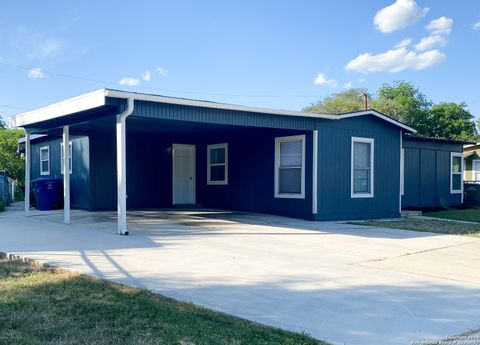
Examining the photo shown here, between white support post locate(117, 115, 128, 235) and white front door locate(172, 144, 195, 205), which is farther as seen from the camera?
white front door locate(172, 144, 195, 205)

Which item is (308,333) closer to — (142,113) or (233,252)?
(233,252)

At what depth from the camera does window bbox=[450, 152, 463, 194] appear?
62.2 ft

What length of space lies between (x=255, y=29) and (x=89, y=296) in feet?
64.9

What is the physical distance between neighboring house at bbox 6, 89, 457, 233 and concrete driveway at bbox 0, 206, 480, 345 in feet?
5.78

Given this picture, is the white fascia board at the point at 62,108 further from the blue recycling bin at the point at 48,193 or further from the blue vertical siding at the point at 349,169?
the blue vertical siding at the point at 349,169

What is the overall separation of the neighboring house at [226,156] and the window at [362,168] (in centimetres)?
3

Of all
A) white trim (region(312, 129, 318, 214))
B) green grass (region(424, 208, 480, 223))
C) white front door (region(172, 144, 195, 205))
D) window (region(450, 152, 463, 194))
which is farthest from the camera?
window (region(450, 152, 463, 194))

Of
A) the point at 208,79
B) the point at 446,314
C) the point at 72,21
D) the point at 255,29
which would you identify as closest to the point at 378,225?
the point at 446,314

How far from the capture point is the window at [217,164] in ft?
52.6

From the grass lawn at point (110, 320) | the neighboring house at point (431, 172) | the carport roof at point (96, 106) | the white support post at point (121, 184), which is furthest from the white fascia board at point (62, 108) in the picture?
the neighboring house at point (431, 172)

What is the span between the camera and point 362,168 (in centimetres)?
1409

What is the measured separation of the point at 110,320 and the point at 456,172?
59.0 feet

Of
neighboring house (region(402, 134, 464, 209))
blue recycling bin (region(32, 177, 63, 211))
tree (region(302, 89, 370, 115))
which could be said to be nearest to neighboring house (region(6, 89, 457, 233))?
Answer: blue recycling bin (region(32, 177, 63, 211))

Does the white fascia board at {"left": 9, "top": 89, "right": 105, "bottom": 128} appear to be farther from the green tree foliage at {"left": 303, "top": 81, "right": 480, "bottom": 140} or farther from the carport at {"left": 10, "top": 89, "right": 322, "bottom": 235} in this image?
the green tree foliage at {"left": 303, "top": 81, "right": 480, "bottom": 140}
